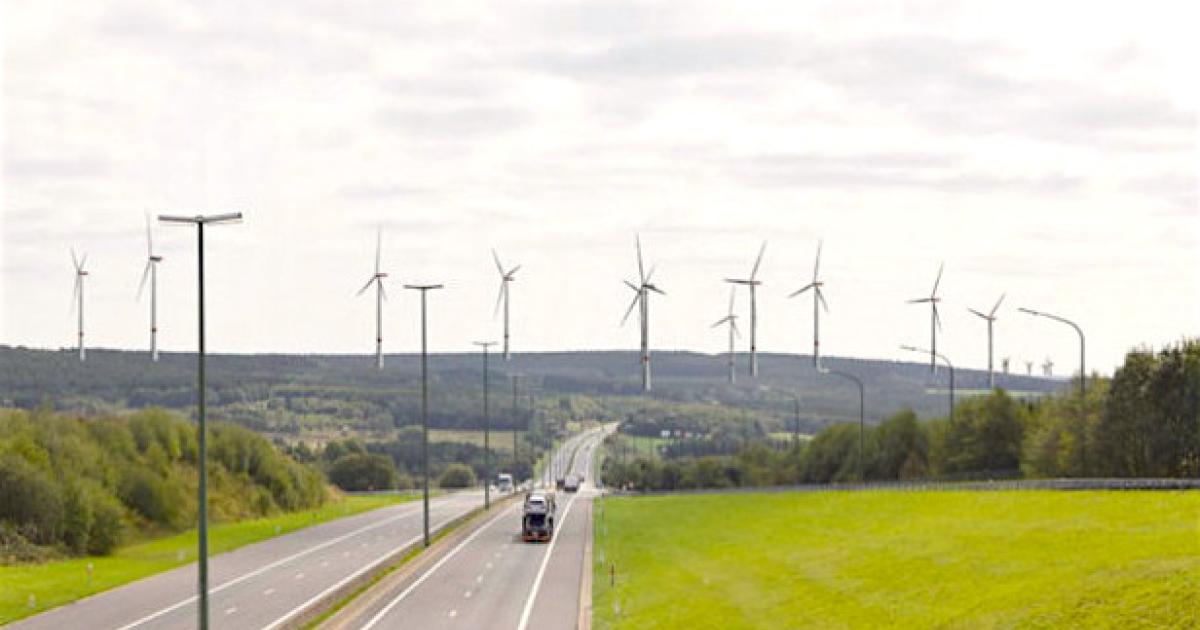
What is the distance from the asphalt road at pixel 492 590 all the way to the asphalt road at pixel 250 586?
3.71m

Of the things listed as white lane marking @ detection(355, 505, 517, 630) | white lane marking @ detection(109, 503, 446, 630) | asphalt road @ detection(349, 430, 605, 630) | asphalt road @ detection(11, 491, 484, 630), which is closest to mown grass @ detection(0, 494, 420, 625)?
asphalt road @ detection(11, 491, 484, 630)

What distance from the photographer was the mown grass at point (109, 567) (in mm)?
71188

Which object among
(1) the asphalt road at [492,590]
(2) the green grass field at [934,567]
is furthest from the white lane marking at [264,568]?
(2) the green grass field at [934,567]

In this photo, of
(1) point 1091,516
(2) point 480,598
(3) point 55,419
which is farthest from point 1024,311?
(3) point 55,419

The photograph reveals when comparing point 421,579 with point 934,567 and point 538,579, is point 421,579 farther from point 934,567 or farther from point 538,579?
point 934,567

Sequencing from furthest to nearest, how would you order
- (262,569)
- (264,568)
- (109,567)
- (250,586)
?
(109,567), (264,568), (262,569), (250,586)

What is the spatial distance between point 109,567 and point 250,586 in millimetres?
16722

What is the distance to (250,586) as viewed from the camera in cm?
7738

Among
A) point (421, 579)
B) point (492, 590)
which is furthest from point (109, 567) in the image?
point (492, 590)

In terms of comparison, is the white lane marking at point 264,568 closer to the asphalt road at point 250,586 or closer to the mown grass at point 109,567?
the asphalt road at point 250,586

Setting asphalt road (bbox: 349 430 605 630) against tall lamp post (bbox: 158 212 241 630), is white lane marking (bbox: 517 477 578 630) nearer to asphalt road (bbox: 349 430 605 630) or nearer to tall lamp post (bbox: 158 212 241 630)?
asphalt road (bbox: 349 430 605 630)

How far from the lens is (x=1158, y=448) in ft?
358

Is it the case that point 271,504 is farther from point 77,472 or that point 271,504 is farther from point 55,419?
point 77,472

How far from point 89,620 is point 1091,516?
3799cm
